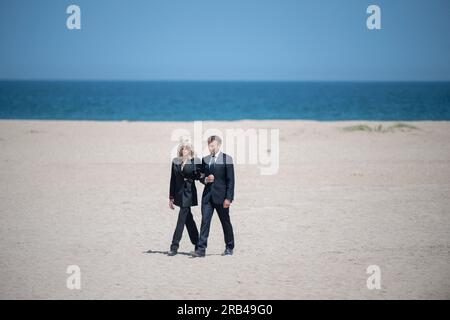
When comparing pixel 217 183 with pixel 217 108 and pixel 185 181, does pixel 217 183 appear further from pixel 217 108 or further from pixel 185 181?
pixel 217 108

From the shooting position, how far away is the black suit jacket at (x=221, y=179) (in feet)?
24.3

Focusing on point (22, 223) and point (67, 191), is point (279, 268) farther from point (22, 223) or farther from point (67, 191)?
point (67, 191)

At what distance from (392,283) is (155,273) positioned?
2.89m

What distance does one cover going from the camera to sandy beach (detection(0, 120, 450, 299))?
6.54m

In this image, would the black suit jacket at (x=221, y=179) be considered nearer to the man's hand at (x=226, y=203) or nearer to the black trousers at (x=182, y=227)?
the man's hand at (x=226, y=203)

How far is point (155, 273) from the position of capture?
22.9 feet

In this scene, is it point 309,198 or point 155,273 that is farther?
point 309,198

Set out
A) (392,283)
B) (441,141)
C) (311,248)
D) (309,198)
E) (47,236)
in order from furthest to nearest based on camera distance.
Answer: (441,141), (309,198), (47,236), (311,248), (392,283)

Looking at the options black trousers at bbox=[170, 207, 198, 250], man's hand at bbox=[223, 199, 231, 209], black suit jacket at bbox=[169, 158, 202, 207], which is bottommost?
black trousers at bbox=[170, 207, 198, 250]

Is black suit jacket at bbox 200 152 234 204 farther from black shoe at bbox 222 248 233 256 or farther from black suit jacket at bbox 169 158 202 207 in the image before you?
black shoe at bbox 222 248 233 256

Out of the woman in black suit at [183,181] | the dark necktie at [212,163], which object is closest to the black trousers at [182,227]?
the woman in black suit at [183,181]

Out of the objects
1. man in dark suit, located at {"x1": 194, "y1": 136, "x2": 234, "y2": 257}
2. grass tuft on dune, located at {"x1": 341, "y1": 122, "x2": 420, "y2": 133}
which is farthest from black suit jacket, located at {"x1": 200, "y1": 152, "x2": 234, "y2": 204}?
grass tuft on dune, located at {"x1": 341, "y1": 122, "x2": 420, "y2": 133}

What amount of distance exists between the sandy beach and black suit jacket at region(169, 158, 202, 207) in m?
0.82

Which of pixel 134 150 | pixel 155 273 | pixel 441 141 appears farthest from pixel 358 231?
pixel 441 141
